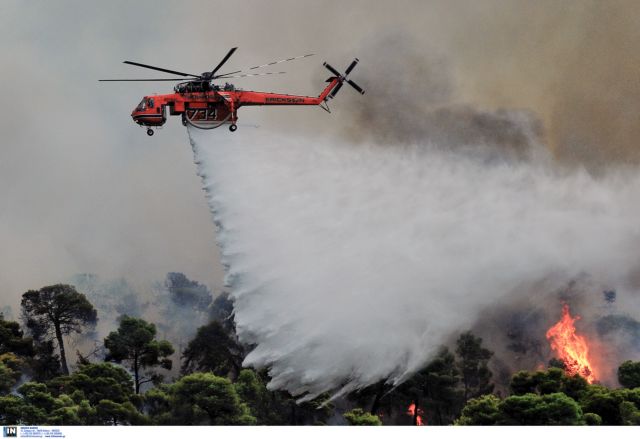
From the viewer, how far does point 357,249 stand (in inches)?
1202

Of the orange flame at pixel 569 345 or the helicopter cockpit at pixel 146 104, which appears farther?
the orange flame at pixel 569 345

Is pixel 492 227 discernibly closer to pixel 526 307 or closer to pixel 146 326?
pixel 526 307

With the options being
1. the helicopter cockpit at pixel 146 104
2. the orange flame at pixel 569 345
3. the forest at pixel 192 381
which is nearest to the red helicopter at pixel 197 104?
the helicopter cockpit at pixel 146 104

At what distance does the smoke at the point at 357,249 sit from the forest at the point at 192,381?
2.79m

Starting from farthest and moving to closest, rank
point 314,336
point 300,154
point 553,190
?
point 553,190
point 300,154
point 314,336

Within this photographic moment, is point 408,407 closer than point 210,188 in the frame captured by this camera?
No

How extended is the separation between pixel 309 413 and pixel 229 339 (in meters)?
5.58

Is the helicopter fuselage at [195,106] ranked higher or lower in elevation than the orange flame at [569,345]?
higher

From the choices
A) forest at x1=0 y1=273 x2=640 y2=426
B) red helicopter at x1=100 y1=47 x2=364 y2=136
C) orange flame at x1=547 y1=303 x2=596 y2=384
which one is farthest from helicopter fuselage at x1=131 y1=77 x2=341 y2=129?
orange flame at x1=547 y1=303 x2=596 y2=384

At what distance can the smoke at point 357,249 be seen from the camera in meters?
29.2

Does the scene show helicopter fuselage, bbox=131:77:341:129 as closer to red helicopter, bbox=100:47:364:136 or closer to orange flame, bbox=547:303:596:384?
red helicopter, bbox=100:47:364:136

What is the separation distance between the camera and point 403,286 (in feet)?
99.5

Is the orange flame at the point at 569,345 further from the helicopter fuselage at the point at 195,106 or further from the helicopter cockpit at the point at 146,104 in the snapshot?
the helicopter cockpit at the point at 146,104
